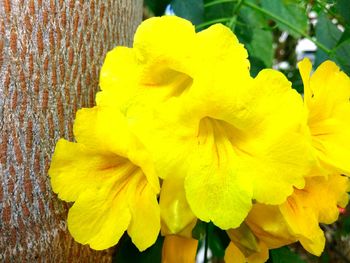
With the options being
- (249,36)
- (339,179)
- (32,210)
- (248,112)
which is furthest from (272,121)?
(249,36)

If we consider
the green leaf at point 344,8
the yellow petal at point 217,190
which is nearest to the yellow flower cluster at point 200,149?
the yellow petal at point 217,190

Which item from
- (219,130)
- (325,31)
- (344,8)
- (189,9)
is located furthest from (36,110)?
(325,31)

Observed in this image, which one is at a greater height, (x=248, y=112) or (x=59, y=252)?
(x=248, y=112)

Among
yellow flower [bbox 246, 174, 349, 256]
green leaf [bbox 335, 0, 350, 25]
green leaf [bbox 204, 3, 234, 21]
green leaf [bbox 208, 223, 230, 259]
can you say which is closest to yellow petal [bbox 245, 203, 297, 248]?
yellow flower [bbox 246, 174, 349, 256]

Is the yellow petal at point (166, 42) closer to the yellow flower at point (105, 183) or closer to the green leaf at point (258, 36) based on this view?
the yellow flower at point (105, 183)

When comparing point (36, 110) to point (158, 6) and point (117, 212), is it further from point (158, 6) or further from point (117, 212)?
point (158, 6)

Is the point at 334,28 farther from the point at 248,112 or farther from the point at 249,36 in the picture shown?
the point at 248,112

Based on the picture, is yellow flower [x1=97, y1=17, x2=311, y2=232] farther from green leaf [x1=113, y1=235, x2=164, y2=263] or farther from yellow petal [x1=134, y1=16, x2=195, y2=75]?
green leaf [x1=113, y1=235, x2=164, y2=263]
